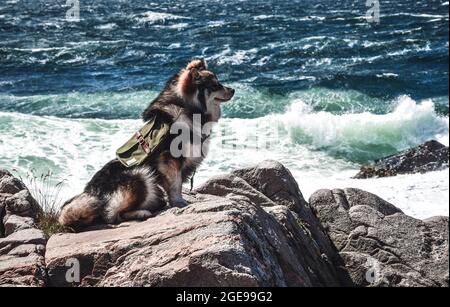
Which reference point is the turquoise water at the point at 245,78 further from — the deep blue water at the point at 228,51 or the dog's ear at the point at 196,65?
the dog's ear at the point at 196,65

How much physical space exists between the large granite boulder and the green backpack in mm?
1044

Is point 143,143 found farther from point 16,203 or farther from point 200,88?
point 16,203

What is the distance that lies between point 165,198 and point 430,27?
23049mm

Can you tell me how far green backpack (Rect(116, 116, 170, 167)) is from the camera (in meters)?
6.09

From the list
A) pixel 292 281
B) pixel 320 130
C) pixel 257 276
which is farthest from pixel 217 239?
pixel 320 130

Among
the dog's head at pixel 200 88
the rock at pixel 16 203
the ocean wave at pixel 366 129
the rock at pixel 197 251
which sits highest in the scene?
the dog's head at pixel 200 88

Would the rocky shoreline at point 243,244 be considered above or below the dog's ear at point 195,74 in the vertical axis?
below

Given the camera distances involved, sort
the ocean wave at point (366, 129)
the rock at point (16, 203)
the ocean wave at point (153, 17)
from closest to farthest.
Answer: the rock at point (16, 203) < the ocean wave at point (366, 129) < the ocean wave at point (153, 17)

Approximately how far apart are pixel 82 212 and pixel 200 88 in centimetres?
164

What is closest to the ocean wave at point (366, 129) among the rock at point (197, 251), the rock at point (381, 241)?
the rock at point (381, 241)

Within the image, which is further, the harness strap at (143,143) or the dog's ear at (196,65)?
the dog's ear at (196,65)

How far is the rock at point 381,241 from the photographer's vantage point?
21.8 feet

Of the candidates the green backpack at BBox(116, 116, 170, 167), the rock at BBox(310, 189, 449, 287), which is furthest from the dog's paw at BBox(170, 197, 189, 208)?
the rock at BBox(310, 189, 449, 287)

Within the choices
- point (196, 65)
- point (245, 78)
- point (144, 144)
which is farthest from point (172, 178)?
point (245, 78)
